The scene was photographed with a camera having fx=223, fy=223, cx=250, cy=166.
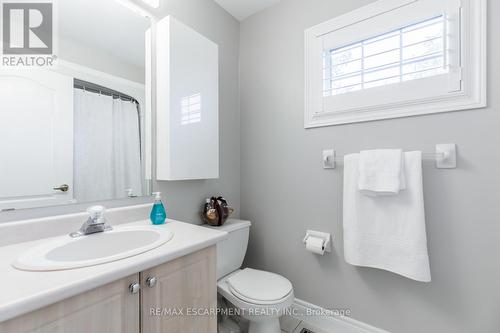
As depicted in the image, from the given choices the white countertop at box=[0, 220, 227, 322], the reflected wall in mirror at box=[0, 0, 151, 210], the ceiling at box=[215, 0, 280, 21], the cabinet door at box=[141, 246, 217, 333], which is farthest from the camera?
the ceiling at box=[215, 0, 280, 21]

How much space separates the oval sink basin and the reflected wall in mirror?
227mm

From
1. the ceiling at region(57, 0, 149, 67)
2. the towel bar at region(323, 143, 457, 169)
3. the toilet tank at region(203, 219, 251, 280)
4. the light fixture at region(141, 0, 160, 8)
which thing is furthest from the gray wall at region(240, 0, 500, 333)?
the ceiling at region(57, 0, 149, 67)

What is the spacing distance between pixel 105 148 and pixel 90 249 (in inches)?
20.0

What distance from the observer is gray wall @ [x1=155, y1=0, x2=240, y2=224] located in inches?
59.5

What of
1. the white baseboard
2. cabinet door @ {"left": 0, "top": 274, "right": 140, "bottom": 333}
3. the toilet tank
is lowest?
the white baseboard

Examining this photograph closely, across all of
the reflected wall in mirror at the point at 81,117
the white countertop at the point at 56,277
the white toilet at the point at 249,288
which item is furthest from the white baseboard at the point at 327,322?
the reflected wall in mirror at the point at 81,117

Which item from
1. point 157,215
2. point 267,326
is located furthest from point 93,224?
point 267,326

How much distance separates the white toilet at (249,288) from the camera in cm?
122

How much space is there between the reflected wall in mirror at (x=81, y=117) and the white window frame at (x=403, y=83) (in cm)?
114

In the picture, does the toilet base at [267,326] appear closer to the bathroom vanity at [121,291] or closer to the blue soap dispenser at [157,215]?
the bathroom vanity at [121,291]

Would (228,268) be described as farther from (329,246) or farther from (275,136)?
(275,136)

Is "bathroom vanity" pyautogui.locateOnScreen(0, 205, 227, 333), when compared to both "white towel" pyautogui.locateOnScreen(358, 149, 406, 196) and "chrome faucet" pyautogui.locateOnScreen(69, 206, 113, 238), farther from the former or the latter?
"white towel" pyautogui.locateOnScreen(358, 149, 406, 196)

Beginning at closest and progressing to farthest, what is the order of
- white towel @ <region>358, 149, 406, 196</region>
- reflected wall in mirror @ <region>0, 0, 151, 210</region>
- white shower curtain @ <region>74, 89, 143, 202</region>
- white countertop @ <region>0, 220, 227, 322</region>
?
white countertop @ <region>0, 220, 227, 322</region>
reflected wall in mirror @ <region>0, 0, 151, 210</region>
white shower curtain @ <region>74, 89, 143, 202</region>
white towel @ <region>358, 149, 406, 196</region>

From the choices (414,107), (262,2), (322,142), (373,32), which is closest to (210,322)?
(322,142)
